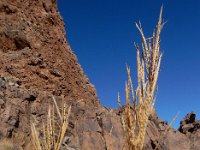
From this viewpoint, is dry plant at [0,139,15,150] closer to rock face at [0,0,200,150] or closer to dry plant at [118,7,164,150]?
rock face at [0,0,200,150]

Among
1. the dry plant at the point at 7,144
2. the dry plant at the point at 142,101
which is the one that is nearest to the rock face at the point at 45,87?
the dry plant at the point at 7,144

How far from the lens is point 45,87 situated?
33.7m

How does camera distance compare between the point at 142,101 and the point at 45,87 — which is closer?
the point at 142,101

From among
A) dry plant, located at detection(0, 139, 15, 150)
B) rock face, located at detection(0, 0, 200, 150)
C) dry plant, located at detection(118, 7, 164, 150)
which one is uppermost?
rock face, located at detection(0, 0, 200, 150)

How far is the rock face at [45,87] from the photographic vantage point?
26.6 meters

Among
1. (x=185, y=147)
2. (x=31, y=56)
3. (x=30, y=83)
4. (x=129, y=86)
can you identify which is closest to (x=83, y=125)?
(x=30, y=83)

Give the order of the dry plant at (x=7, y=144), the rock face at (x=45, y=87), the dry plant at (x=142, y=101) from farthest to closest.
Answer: the rock face at (x=45, y=87) → the dry plant at (x=7, y=144) → the dry plant at (x=142, y=101)

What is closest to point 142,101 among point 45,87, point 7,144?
point 7,144

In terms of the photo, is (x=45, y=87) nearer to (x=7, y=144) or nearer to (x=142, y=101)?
(x=7, y=144)

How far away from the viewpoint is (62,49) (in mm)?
40781

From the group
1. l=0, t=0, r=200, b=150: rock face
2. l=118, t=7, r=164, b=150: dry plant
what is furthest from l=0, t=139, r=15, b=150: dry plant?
l=118, t=7, r=164, b=150: dry plant

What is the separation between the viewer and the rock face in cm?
2662

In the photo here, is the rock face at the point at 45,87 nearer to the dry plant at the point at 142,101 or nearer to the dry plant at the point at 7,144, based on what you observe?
the dry plant at the point at 7,144

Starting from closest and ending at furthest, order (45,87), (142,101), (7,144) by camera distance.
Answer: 1. (142,101)
2. (7,144)
3. (45,87)
